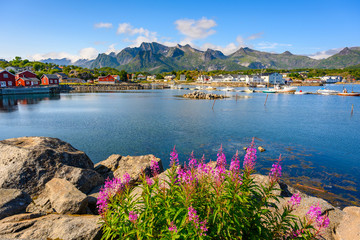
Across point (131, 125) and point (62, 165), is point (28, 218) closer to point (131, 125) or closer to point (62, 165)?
point (62, 165)

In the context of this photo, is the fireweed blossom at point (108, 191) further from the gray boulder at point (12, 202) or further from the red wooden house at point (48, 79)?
the red wooden house at point (48, 79)

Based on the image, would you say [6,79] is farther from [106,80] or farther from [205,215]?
[205,215]

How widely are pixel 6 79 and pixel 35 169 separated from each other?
132 metres

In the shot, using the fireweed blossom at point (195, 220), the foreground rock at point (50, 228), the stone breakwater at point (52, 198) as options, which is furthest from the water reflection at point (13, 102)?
the fireweed blossom at point (195, 220)

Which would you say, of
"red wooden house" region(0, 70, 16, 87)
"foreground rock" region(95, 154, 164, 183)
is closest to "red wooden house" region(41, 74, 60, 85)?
"red wooden house" region(0, 70, 16, 87)

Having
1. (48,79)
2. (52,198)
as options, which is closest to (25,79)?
(48,79)

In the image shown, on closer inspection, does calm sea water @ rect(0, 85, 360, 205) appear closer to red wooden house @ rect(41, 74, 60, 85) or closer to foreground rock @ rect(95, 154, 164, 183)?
foreground rock @ rect(95, 154, 164, 183)

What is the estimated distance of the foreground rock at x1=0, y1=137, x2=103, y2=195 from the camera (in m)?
10.3

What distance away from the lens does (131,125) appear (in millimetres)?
42156

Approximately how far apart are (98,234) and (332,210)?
10.0 m

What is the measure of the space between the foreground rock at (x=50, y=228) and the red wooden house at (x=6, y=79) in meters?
133

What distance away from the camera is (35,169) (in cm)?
1078

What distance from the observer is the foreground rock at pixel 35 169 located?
10.3 metres

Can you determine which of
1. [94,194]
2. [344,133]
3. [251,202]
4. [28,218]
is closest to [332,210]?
[251,202]
